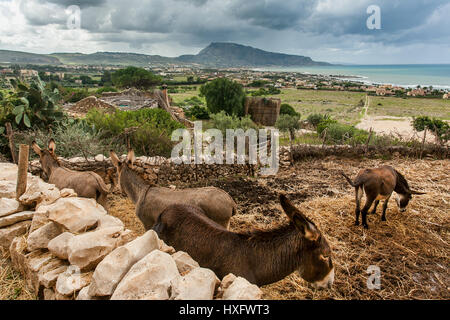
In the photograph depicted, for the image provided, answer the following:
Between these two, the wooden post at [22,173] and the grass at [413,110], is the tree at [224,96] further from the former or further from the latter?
the wooden post at [22,173]

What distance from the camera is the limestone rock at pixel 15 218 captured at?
11.3 feet

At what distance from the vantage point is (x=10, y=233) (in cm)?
335

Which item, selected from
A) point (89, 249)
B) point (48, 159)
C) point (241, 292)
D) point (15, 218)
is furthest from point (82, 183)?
point (241, 292)

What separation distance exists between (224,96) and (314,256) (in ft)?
107

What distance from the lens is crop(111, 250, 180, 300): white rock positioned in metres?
1.83

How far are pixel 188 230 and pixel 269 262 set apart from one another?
991mm

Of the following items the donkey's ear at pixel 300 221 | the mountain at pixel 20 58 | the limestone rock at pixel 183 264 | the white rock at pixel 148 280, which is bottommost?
the limestone rock at pixel 183 264

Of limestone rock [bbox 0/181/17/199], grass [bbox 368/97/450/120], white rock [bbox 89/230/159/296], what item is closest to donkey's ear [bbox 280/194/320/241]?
white rock [bbox 89/230/159/296]

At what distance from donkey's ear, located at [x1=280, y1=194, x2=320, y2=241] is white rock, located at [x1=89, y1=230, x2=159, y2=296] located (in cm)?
129

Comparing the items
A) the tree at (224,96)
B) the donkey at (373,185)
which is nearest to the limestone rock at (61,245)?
the donkey at (373,185)

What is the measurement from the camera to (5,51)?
12606cm

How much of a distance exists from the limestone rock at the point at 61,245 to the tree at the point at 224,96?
30.3 meters

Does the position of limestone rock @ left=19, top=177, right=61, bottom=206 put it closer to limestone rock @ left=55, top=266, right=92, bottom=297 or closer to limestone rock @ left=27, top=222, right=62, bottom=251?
limestone rock @ left=27, top=222, right=62, bottom=251

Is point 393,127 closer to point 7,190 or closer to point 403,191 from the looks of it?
point 403,191
